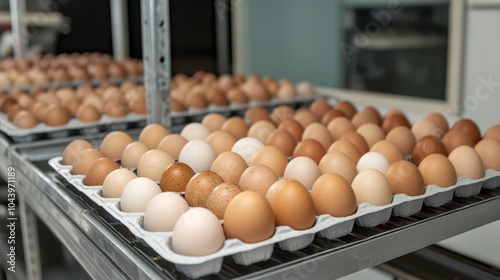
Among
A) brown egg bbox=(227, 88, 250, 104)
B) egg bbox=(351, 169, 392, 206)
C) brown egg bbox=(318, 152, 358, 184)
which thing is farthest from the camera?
brown egg bbox=(227, 88, 250, 104)

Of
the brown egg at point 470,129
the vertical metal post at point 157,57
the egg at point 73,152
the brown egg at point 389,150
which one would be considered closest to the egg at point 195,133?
the vertical metal post at point 157,57

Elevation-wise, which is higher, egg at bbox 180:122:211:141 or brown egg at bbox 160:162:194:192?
egg at bbox 180:122:211:141

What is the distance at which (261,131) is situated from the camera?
1.67 meters

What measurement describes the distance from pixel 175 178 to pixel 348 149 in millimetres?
443

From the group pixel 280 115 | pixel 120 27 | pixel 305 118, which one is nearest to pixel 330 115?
pixel 305 118

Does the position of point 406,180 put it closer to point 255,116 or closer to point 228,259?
point 228,259

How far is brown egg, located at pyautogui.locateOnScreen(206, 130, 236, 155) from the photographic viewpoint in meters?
1.51

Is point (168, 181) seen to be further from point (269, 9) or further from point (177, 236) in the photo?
point (269, 9)

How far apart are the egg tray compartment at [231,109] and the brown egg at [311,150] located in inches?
31.0

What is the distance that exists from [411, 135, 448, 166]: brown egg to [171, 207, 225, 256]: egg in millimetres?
648

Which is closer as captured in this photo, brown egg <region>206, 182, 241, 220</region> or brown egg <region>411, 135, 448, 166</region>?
brown egg <region>206, 182, 241, 220</region>

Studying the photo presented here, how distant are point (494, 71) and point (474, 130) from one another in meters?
0.98

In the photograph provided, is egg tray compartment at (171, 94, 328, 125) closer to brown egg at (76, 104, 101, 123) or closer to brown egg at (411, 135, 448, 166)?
brown egg at (76, 104, 101, 123)

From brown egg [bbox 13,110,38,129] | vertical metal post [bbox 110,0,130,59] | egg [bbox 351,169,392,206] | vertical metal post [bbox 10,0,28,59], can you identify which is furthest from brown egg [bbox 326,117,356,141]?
vertical metal post [bbox 110,0,130,59]
